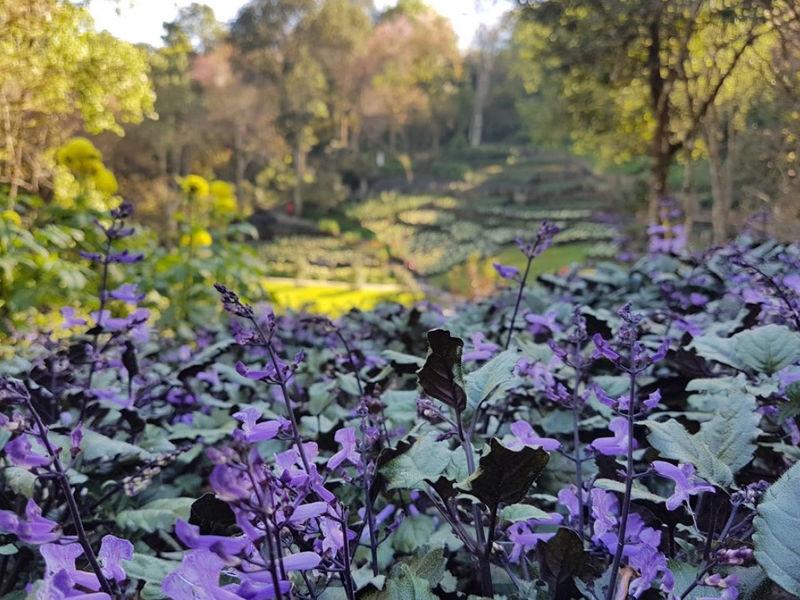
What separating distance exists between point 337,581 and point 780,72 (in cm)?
325

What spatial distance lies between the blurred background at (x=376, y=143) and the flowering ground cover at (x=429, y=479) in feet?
6.48

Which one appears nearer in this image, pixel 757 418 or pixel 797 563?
pixel 797 563

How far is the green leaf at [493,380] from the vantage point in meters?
0.75

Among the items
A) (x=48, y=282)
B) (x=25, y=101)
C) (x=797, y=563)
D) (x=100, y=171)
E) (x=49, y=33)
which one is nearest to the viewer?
(x=797, y=563)

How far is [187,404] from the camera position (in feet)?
5.02

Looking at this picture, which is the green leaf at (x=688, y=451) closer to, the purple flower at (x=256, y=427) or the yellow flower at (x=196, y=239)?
the purple flower at (x=256, y=427)

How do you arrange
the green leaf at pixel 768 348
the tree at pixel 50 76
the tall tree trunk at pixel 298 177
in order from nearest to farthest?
1. the green leaf at pixel 768 348
2. the tree at pixel 50 76
3. the tall tree trunk at pixel 298 177

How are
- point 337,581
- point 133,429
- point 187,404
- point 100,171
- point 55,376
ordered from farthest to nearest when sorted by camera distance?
point 100,171 → point 187,404 → point 55,376 → point 133,429 → point 337,581

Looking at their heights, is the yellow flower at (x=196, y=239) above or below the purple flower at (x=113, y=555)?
below

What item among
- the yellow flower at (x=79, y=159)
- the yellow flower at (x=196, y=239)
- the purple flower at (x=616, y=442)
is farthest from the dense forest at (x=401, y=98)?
the purple flower at (x=616, y=442)

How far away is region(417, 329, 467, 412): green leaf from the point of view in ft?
2.21

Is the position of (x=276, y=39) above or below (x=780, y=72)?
above

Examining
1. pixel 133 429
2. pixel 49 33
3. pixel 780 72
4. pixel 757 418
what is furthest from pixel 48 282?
pixel 780 72

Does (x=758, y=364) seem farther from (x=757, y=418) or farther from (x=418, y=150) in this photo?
(x=418, y=150)
